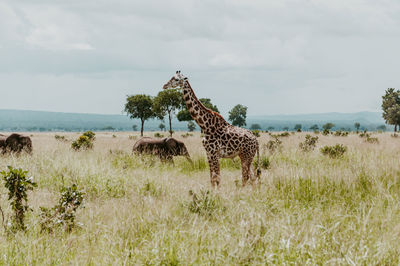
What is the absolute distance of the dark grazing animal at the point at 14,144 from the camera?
544 inches

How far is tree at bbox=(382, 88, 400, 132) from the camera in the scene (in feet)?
222

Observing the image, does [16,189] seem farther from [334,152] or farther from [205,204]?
[334,152]

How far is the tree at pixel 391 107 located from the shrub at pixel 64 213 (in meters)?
72.2

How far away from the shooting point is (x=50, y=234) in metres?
4.86

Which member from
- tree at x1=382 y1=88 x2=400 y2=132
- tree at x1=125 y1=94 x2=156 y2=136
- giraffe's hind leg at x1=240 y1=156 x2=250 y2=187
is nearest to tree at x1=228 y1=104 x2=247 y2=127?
tree at x1=382 y1=88 x2=400 y2=132

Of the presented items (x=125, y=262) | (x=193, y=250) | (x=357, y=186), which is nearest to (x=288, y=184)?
(x=357, y=186)

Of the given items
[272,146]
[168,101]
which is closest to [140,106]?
[168,101]

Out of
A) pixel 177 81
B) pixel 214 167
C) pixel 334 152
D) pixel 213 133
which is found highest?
pixel 177 81

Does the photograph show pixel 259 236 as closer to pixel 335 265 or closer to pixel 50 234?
pixel 335 265

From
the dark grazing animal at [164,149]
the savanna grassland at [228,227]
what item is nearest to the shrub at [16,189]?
the savanna grassland at [228,227]

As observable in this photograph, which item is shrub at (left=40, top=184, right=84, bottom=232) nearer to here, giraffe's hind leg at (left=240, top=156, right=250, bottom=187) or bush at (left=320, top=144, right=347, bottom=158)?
giraffe's hind leg at (left=240, top=156, right=250, bottom=187)

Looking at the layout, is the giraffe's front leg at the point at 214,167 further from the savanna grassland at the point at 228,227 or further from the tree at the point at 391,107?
the tree at the point at 391,107

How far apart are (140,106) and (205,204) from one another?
5199 centimetres

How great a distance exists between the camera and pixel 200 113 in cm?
838
